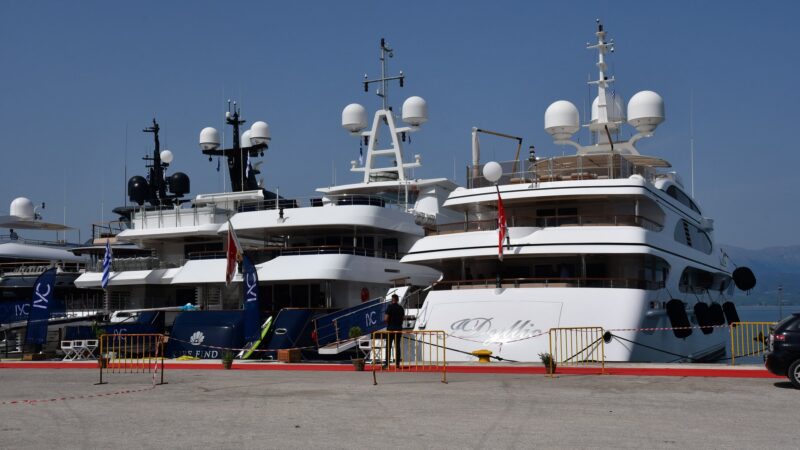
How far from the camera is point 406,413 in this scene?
12.5 meters

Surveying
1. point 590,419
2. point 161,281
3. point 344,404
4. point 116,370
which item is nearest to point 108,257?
point 161,281

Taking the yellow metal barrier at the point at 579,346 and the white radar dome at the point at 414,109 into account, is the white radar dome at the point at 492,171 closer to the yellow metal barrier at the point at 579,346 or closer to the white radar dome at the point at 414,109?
the yellow metal barrier at the point at 579,346

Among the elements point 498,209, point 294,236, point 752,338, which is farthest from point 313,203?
point 752,338

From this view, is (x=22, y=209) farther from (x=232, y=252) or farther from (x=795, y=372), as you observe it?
(x=795, y=372)

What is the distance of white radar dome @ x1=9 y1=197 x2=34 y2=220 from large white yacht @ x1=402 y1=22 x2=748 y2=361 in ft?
86.6

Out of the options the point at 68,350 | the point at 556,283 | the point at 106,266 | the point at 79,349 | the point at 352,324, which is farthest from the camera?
the point at 106,266

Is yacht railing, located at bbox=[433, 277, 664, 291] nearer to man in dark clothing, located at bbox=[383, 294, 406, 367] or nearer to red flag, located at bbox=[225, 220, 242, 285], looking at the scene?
man in dark clothing, located at bbox=[383, 294, 406, 367]

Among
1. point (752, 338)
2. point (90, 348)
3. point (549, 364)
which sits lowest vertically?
point (90, 348)

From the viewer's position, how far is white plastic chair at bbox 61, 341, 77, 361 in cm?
2655

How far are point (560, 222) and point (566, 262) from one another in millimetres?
1184

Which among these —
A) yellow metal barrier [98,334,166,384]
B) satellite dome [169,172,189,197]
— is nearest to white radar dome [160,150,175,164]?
satellite dome [169,172,189,197]

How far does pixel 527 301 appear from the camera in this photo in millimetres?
24031

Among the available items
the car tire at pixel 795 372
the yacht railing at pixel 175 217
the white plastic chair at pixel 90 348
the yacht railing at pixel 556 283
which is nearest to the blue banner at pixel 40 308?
the white plastic chair at pixel 90 348

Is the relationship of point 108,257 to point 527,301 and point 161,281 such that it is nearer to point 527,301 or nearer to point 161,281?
point 161,281
